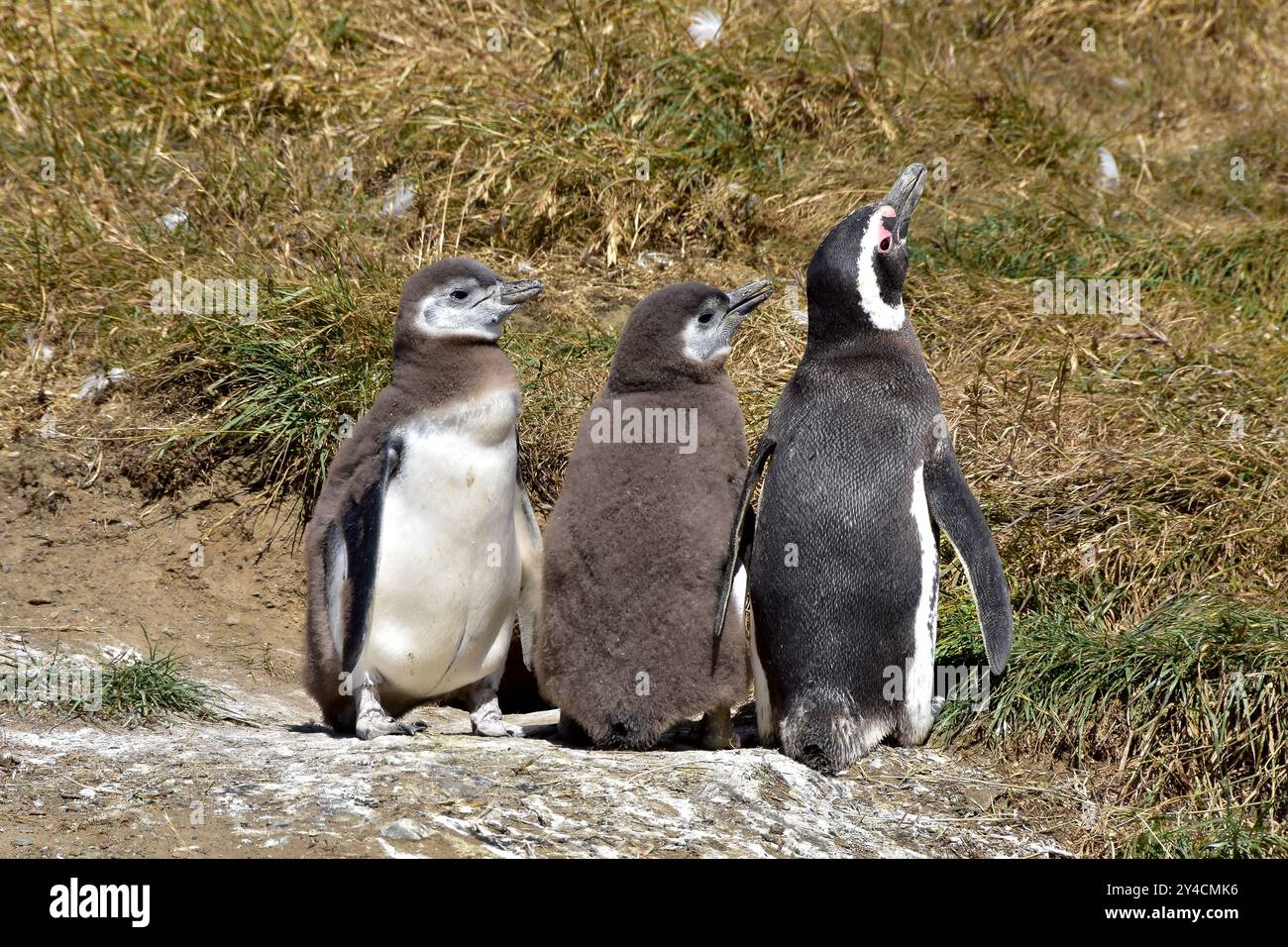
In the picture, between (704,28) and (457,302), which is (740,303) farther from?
(704,28)

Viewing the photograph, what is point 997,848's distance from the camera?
3.58 metres

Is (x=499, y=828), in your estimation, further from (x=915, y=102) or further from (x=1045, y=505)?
(x=915, y=102)

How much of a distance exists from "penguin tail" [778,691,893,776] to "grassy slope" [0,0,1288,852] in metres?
0.40

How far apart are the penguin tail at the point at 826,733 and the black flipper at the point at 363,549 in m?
1.11

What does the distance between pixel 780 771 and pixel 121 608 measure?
89.3 inches

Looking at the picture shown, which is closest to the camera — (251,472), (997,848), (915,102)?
(997,848)

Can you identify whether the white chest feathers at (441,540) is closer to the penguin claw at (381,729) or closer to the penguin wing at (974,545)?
the penguin claw at (381,729)

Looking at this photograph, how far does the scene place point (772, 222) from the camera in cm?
599

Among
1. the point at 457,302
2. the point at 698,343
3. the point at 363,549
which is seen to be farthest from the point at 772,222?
the point at 363,549

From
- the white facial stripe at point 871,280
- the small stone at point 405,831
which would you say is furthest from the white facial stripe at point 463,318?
the small stone at point 405,831

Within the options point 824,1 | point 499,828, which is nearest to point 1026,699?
point 499,828

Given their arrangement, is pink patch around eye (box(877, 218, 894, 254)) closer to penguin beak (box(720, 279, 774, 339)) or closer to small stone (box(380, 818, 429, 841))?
penguin beak (box(720, 279, 774, 339))

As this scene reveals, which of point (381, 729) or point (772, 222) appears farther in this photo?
point (772, 222)

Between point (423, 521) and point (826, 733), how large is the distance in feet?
3.82
